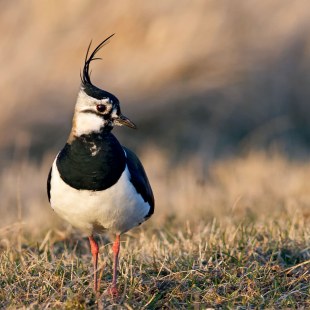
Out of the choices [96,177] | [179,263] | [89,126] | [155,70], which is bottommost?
[179,263]

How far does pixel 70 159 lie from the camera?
4887 millimetres

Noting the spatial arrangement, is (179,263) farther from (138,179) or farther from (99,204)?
(99,204)

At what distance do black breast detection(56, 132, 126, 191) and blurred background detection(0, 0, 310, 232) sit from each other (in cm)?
498

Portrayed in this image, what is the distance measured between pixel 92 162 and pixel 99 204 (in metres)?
0.26

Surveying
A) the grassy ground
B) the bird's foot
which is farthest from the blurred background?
the bird's foot

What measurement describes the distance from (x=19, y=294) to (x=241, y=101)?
25.6 feet

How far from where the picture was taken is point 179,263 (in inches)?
208

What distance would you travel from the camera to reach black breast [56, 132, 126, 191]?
4785 mm

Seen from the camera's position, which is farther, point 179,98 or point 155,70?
point 179,98

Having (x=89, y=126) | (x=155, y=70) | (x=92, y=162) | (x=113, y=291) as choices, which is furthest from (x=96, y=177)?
(x=155, y=70)

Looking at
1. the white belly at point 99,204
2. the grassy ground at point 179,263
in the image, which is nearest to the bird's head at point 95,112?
the white belly at point 99,204

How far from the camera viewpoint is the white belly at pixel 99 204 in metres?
4.77

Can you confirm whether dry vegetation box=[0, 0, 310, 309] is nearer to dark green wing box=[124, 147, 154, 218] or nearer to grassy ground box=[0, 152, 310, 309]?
grassy ground box=[0, 152, 310, 309]

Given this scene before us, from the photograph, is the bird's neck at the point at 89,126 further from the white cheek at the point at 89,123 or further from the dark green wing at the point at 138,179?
the dark green wing at the point at 138,179
